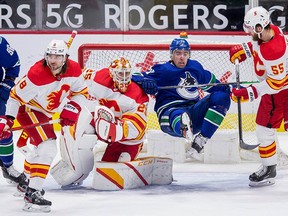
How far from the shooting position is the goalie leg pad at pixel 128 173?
19.3 ft

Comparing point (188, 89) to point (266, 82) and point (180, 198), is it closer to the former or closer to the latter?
point (266, 82)

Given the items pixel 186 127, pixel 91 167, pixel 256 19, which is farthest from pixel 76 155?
pixel 256 19

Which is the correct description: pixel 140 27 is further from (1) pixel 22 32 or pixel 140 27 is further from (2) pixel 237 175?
(2) pixel 237 175

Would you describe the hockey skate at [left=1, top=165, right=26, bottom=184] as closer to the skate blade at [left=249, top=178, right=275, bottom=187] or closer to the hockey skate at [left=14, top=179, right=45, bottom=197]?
the hockey skate at [left=14, top=179, right=45, bottom=197]

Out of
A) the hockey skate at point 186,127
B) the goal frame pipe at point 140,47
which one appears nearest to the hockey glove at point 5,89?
the hockey skate at point 186,127

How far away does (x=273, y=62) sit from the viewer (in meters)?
5.85

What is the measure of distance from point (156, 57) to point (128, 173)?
5.69ft

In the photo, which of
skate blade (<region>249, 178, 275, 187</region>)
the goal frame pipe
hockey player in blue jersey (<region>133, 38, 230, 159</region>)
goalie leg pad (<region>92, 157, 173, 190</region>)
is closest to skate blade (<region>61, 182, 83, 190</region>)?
goalie leg pad (<region>92, 157, 173, 190</region>)

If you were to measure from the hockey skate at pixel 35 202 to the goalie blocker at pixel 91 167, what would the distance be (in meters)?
0.67

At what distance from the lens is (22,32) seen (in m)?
8.23

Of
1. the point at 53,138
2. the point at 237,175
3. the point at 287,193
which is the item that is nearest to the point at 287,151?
the point at 237,175

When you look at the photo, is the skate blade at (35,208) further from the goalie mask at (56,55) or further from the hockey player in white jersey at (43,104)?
the goalie mask at (56,55)

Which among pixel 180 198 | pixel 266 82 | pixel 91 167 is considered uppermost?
pixel 266 82

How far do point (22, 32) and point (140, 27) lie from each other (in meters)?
0.87
